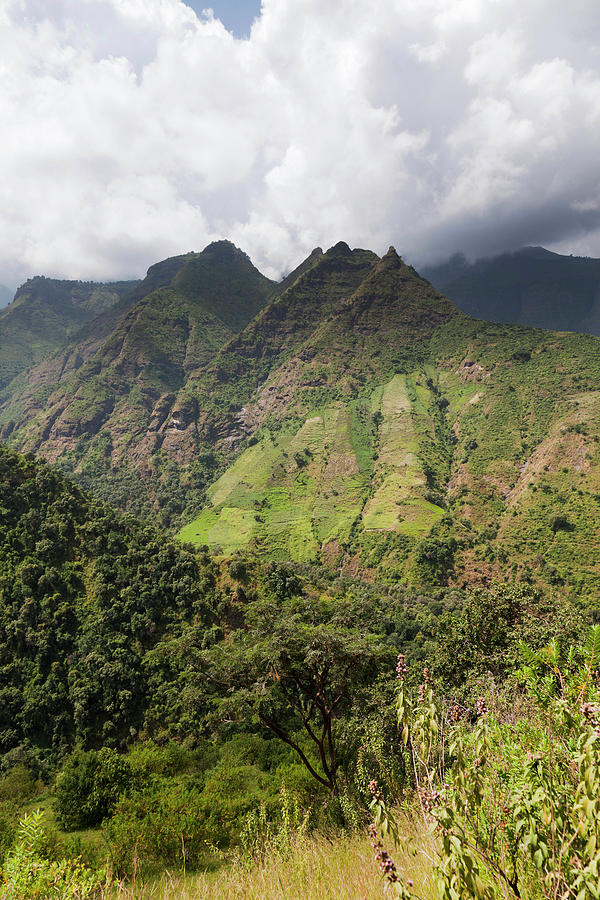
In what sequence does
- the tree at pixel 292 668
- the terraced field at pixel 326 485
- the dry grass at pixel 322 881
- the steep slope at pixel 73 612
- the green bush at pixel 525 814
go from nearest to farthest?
the green bush at pixel 525 814 < the dry grass at pixel 322 881 < the tree at pixel 292 668 < the steep slope at pixel 73 612 < the terraced field at pixel 326 485

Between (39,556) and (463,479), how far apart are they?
110m

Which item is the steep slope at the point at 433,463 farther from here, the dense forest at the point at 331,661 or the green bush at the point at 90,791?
the green bush at the point at 90,791


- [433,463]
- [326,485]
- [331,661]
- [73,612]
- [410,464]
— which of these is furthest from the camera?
[326,485]

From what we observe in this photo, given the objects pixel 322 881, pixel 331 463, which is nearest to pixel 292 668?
pixel 322 881

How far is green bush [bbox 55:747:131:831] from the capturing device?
955 inches

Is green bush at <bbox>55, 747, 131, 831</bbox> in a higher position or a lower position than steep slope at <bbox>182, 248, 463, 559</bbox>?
Answer: lower

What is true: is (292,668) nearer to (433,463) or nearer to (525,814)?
(525,814)

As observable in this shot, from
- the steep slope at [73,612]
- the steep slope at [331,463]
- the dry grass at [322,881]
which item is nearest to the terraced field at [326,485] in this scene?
the steep slope at [331,463]

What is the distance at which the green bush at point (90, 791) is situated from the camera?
24.3m

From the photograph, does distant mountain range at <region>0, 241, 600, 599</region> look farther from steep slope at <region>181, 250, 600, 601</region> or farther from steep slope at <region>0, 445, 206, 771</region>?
steep slope at <region>0, 445, 206, 771</region>

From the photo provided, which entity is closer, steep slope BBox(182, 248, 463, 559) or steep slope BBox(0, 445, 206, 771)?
steep slope BBox(0, 445, 206, 771)

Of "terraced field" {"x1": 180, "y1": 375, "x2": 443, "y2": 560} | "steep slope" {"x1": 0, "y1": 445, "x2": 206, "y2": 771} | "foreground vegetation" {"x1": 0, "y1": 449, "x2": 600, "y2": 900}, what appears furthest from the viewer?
"terraced field" {"x1": 180, "y1": 375, "x2": 443, "y2": 560}

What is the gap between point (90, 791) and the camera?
25.1m

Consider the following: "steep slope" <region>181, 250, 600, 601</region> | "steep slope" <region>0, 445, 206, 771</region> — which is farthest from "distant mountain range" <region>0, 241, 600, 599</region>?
"steep slope" <region>0, 445, 206, 771</region>
